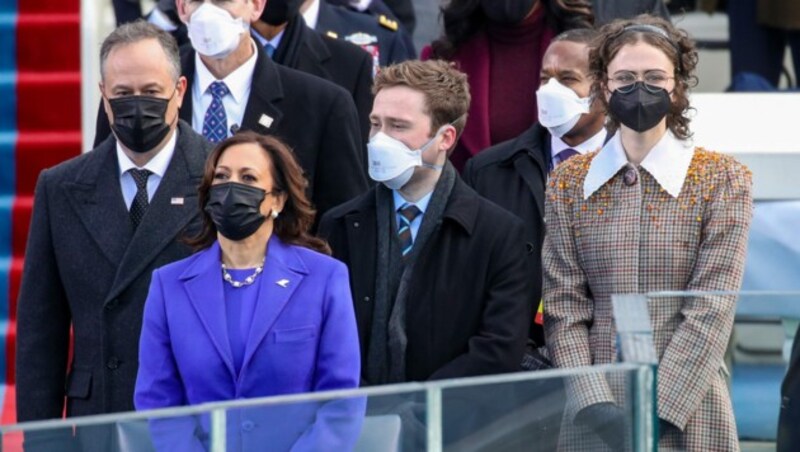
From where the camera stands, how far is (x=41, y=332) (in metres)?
6.05

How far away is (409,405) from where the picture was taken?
15.7 feet

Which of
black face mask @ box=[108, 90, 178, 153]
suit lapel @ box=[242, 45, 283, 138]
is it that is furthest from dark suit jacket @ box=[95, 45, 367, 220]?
black face mask @ box=[108, 90, 178, 153]

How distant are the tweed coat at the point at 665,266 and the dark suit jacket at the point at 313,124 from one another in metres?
0.99

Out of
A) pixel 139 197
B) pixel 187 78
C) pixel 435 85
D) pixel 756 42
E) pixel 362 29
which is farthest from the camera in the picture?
pixel 756 42

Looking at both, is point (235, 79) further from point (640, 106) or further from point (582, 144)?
point (640, 106)

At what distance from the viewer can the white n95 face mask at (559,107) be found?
661 cm

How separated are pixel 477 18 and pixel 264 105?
1.01m

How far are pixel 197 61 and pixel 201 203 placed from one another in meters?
1.25

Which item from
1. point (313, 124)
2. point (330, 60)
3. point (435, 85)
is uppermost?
point (330, 60)

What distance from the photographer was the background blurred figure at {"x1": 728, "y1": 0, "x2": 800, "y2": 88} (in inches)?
377

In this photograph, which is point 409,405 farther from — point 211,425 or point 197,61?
point 197,61

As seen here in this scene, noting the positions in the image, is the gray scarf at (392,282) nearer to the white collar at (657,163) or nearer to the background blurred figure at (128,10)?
the white collar at (657,163)

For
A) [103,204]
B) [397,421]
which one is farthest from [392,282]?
[397,421]

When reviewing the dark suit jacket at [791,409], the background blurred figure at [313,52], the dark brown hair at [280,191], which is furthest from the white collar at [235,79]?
the dark suit jacket at [791,409]
